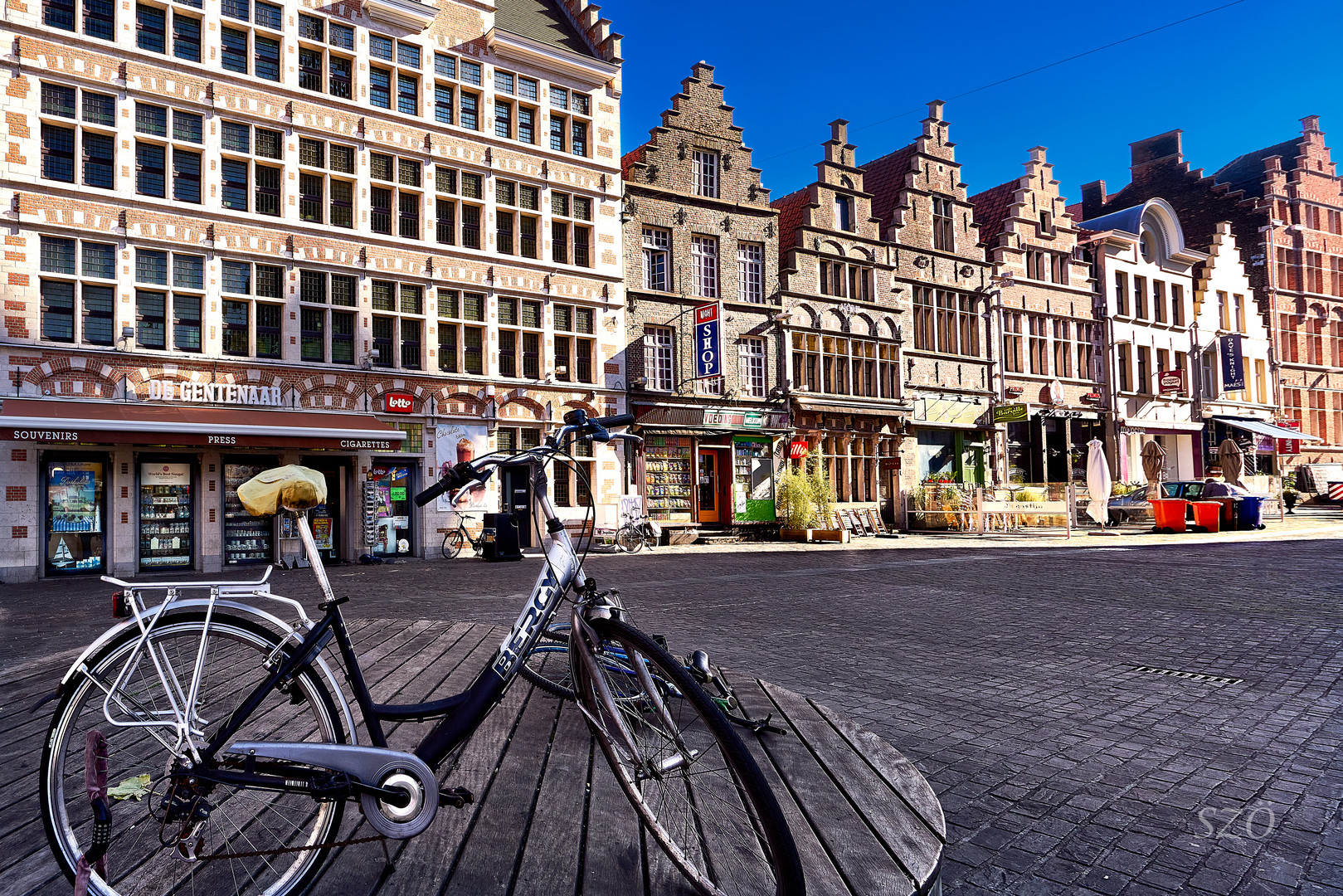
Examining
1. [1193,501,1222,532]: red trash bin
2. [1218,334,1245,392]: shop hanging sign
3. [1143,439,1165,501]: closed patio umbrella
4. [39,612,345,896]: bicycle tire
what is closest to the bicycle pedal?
[39,612,345,896]: bicycle tire

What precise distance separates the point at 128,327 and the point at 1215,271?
38827 millimetres

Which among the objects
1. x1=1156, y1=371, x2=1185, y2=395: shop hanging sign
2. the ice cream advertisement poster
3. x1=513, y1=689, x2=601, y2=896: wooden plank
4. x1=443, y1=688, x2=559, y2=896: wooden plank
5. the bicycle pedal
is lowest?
x1=513, y1=689, x2=601, y2=896: wooden plank

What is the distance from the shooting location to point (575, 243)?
21828mm

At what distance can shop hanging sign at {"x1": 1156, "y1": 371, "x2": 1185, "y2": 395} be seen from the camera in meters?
31.6

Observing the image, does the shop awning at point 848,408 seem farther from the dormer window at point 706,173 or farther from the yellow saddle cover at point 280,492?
the yellow saddle cover at point 280,492

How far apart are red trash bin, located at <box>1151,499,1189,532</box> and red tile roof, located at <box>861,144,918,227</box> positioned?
12047 mm

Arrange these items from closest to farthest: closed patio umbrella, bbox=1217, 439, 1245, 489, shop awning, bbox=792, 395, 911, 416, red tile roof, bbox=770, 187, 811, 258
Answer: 1. shop awning, bbox=792, 395, 911, 416
2. red tile roof, bbox=770, 187, 811, 258
3. closed patio umbrella, bbox=1217, 439, 1245, 489

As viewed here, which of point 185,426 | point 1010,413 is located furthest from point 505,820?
point 1010,413

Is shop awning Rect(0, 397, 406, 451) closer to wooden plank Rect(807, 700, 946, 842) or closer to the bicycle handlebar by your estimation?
the bicycle handlebar

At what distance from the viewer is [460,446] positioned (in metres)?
19.2

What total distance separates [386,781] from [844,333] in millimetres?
24804

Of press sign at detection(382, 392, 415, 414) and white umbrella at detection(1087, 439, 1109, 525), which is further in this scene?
white umbrella at detection(1087, 439, 1109, 525)

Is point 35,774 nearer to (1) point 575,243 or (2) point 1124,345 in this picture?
(1) point 575,243
